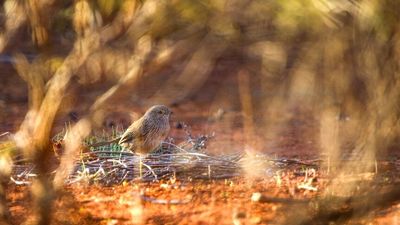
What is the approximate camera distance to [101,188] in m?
4.21

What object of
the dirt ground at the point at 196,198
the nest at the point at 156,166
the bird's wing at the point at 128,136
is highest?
the bird's wing at the point at 128,136

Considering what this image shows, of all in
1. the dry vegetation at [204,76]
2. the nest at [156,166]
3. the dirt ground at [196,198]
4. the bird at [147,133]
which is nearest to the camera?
the dry vegetation at [204,76]

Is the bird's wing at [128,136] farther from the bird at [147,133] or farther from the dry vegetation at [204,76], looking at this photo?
the dry vegetation at [204,76]

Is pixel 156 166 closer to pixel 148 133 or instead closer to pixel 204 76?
pixel 148 133

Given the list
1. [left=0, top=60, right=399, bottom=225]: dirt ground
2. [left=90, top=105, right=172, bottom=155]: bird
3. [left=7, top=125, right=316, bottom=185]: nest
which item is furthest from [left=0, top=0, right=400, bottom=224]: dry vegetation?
[left=90, top=105, right=172, bottom=155]: bird

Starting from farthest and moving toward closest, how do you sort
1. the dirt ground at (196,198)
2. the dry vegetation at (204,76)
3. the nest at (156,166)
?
the nest at (156,166) → the dirt ground at (196,198) → the dry vegetation at (204,76)

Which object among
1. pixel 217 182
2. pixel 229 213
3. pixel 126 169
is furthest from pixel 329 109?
pixel 126 169

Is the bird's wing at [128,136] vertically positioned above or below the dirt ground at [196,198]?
above

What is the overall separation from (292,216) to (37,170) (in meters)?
0.86

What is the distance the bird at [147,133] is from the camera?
4953 millimetres

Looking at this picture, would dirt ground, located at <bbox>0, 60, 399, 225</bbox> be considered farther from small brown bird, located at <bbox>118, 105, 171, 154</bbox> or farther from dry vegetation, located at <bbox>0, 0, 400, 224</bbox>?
small brown bird, located at <bbox>118, 105, 171, 154</bbox>

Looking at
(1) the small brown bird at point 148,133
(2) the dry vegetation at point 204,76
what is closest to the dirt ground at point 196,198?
(2) the dry vegetation at point 204,76

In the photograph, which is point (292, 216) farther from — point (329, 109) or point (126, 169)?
point (126, 169)

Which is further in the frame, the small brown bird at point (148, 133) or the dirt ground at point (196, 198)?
the small brown bird at point (148, 133)
